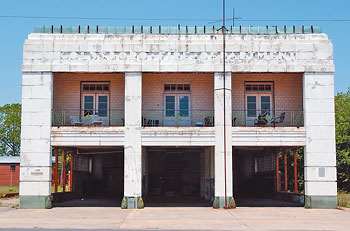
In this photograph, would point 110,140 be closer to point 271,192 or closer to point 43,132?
point 43,132

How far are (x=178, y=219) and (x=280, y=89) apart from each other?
35.1ft

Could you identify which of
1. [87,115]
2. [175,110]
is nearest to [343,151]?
[175,110]

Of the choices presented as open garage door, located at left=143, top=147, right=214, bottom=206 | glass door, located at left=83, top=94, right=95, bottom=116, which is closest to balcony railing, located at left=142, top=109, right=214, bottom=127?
glass door, located at left=83, top=94, right=95, bottom=116

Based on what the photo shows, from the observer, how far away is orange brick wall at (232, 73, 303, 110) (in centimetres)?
2689

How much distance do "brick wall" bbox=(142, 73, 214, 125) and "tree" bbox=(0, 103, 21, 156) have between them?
5663cm

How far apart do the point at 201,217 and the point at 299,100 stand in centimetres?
1015

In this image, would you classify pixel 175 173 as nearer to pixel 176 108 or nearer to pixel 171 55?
pixel 176 108

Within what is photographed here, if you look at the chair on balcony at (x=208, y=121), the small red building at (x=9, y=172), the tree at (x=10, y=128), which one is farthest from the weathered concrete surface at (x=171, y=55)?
the tree at (x=10, y=128)

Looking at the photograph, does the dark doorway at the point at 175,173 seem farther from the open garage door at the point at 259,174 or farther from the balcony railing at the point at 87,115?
the balcony railing at the point at 87,115

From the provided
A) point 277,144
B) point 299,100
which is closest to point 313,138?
point 277,144

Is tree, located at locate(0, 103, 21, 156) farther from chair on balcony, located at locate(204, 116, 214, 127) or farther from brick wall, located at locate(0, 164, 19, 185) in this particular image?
chair on balcony, located at locate(204, 116, 214, 127)

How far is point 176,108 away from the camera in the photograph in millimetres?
26750

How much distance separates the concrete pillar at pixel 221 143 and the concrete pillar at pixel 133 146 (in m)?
3.66

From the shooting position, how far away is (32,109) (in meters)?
24.2
